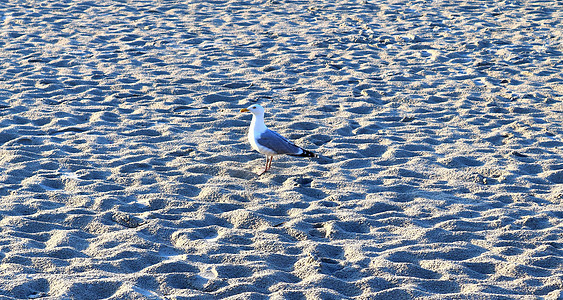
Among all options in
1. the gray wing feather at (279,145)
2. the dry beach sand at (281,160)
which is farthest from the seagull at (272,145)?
the dry beach sand at (281,160)

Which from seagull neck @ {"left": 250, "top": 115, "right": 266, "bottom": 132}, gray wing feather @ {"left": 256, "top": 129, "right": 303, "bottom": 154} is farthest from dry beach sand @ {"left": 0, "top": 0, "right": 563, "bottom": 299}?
seagull neck @ {"left": 250, "top": 115, "right": 266, "bottom": 132}

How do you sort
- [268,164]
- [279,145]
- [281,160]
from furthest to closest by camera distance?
1. [281,160]
2. [268,164]
3. [279,145]

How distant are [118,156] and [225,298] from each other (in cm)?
232

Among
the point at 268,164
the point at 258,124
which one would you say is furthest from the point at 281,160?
the point at 258,124

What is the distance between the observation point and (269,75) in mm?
7734

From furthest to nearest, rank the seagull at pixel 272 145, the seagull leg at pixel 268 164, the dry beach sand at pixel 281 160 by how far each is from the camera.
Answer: the seagull leg at pixel 268 164 → the seagull at pixel 272 145 → the dry beach sand at pixel 281 160

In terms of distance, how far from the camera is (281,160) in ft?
18.4

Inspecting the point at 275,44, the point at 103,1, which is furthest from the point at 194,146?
the point at 103,1

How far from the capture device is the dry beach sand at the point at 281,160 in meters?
3.75

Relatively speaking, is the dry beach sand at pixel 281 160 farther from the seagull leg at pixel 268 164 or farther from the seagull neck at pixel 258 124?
the seagull neck at pixel 258 124

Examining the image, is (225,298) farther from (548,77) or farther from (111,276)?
(548,77)

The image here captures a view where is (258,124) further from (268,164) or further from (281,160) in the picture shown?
(281,160)

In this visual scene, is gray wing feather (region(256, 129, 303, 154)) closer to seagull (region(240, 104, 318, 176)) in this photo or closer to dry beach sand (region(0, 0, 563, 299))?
seagull (region(240, 104, 318, 176))

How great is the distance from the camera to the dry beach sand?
3.75 m
